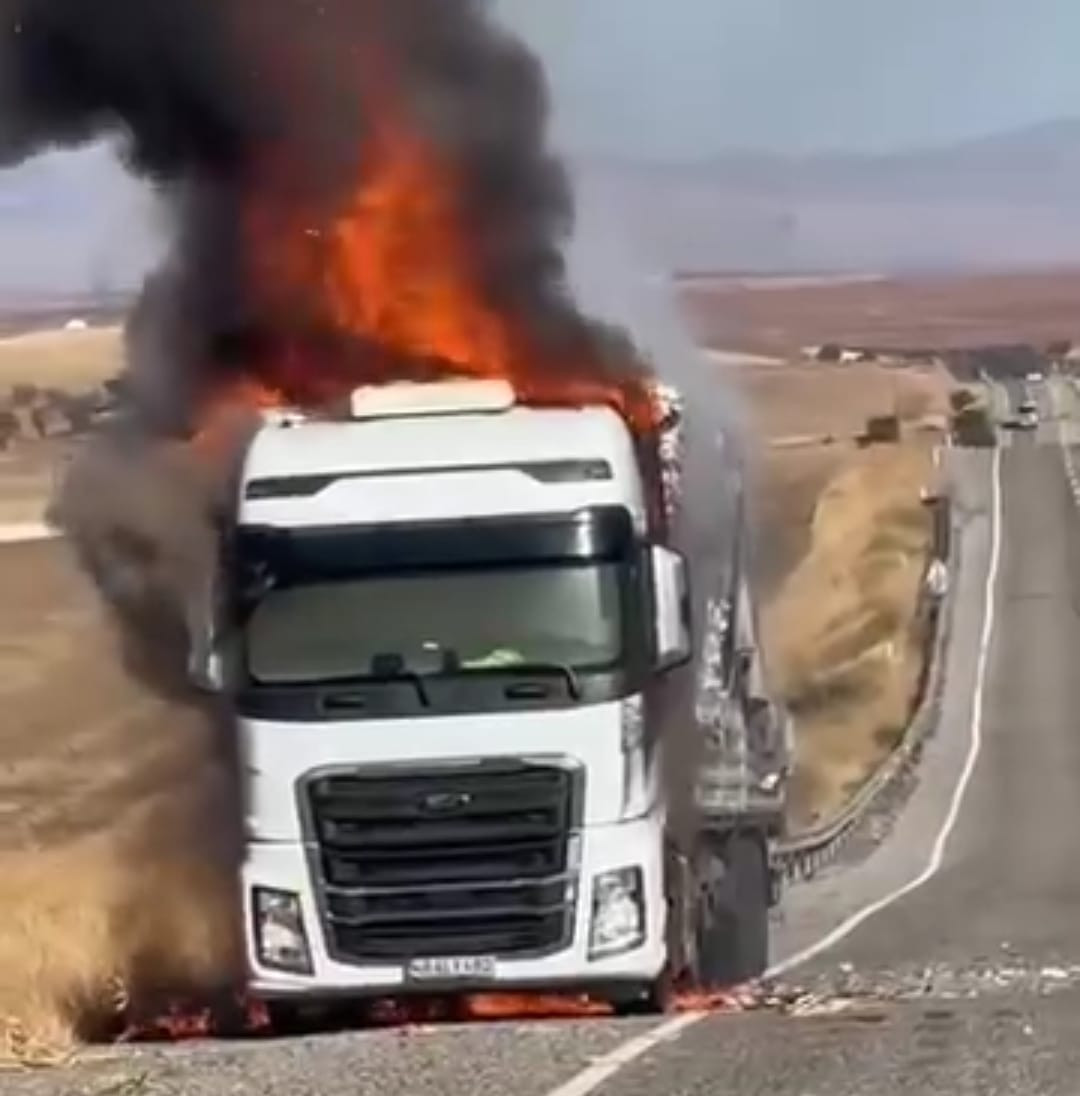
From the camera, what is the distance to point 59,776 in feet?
147

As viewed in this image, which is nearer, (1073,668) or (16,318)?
(1073,668)

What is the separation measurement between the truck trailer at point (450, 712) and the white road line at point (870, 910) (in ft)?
3.18

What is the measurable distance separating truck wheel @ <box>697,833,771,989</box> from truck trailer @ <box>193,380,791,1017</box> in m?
2.90

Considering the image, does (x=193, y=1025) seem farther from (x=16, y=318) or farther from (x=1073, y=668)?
(x=16, y=318)

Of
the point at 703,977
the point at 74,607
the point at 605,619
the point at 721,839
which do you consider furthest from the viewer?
the point at 74,607

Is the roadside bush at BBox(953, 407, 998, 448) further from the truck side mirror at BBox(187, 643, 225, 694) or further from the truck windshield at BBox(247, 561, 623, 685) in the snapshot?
the truck side mirror at BBox(187, 643, 225, 694)

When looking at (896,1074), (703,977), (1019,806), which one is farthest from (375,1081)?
(1019,806)

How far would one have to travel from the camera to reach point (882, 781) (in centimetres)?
4003

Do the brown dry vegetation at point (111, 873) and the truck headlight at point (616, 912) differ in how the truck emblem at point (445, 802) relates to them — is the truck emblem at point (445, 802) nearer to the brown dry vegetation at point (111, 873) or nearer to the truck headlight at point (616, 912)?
the truck headlight at point (616, 912)

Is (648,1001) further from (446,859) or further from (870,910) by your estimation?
(870,910)

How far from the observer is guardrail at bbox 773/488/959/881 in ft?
105

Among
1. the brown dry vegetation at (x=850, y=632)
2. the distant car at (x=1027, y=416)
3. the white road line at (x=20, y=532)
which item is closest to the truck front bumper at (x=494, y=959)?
the brown dry vegetation at (x=850, y=632)

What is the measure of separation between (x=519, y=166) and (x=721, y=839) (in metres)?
7.59

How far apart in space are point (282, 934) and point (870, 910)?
45.1 feet
